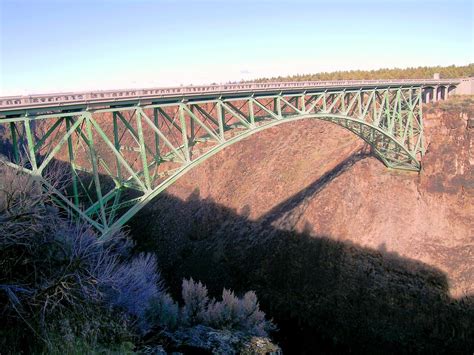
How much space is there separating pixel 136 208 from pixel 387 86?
57.3ft

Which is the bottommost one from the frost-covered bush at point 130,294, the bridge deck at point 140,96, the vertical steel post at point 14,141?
the frost-covered bush at point 130,294

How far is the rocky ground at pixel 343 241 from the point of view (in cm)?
2211

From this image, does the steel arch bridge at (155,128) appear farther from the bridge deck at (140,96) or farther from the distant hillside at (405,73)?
the distant hillside at (405,73)

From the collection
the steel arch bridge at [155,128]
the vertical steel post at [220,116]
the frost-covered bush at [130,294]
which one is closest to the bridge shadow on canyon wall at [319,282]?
the steel arch bridge at [155,128]

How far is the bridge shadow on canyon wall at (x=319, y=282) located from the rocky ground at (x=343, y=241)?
0.07 meters

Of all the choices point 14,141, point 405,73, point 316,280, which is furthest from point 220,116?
point 405,73

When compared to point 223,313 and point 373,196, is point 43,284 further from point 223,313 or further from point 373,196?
point 373,196

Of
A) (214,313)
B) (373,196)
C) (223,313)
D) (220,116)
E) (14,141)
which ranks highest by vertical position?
(220,116)

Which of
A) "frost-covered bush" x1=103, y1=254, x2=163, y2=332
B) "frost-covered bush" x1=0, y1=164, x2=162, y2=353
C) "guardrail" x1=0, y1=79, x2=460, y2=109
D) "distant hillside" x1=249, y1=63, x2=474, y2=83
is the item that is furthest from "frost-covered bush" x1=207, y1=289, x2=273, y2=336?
"distant hillside" x1=249, y1=63, x2=474, y2=83

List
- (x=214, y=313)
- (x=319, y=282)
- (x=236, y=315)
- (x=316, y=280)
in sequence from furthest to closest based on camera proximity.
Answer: (x=316, y=280), (x=319, y=282), (x=236, y=315), (x=214, y=313)

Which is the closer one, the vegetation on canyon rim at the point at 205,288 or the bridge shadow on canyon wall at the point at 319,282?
the vegetation on canyon rim at the point at 205,288

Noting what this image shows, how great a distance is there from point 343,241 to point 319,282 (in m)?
3.67

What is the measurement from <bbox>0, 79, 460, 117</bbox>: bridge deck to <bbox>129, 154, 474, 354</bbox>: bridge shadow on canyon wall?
1178 centimetres

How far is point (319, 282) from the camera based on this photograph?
2542 cm
